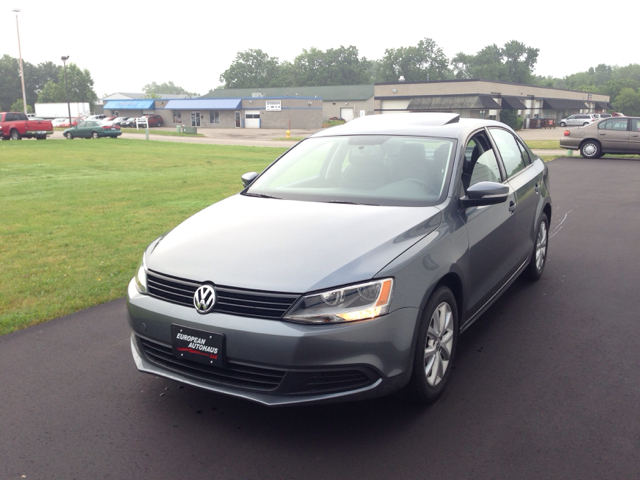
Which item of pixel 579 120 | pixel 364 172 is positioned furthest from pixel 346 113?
pixel 364 172

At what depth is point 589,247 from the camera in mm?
7863

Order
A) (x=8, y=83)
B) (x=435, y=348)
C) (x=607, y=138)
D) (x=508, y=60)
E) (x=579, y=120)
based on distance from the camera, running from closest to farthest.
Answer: (x=435, y=348)
(x=607, y=138)
(x=579, y=120)
(x=8, y=83)
(x=508, y=60)

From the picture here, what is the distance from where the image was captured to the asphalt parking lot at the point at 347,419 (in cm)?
304

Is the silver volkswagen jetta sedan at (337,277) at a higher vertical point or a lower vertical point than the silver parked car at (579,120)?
lower

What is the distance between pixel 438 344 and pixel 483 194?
111 cm

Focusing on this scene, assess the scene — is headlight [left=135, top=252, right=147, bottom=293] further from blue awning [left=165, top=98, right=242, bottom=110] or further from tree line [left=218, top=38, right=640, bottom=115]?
tree line [left=218, top=38, right=640, bottom=115]

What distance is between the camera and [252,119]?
71.4 m

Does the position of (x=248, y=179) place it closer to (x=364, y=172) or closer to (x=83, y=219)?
(x=364, y=172)

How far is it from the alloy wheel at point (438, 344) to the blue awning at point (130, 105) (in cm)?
8000

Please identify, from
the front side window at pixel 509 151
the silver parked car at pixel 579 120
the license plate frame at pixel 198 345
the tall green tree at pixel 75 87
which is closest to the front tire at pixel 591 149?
the front side window at pixel 509 151

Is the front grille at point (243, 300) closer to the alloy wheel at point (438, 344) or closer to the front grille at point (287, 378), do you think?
the front grille at point (287, 378)

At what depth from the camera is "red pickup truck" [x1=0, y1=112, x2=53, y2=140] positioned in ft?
122

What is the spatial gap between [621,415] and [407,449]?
138 centimetres

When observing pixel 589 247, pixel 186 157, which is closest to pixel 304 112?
pixel 186 157
